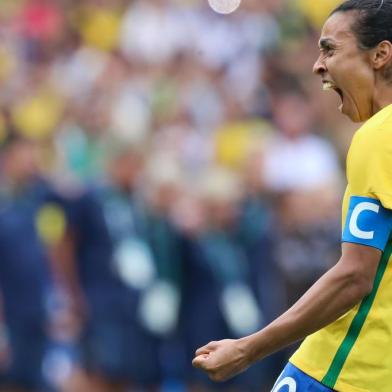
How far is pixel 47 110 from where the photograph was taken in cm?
1367

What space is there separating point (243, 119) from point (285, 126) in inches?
25.3

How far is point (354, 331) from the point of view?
4.23m

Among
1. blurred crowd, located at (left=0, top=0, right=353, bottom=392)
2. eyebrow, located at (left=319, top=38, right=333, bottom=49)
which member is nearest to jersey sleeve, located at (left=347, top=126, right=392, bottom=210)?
eyebrow, located at (left=319, top=38, right=333, bottom=49)

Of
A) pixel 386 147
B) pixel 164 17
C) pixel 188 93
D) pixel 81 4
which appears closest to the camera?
pixel 386 147

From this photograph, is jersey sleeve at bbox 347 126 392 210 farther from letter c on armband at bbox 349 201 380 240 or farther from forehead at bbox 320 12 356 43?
forehead at bbox 320 12 356 43

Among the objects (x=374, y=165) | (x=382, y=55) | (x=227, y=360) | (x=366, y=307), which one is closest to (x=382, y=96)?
(x=382, y=55)

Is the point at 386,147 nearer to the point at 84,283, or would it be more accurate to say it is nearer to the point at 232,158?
the point at 84,283

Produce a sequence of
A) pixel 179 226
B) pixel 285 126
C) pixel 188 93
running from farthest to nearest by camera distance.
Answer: pixel 188 93 < pixel 285 126 < pixel 179 226

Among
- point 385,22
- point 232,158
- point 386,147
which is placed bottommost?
point 386,147

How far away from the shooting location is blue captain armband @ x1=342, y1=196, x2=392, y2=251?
13.4 ft

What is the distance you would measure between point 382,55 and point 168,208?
21.8 ft

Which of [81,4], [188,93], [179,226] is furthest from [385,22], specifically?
[81,4]

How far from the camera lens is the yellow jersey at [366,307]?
406 centimetres

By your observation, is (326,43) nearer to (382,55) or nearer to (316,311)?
(382,55)
